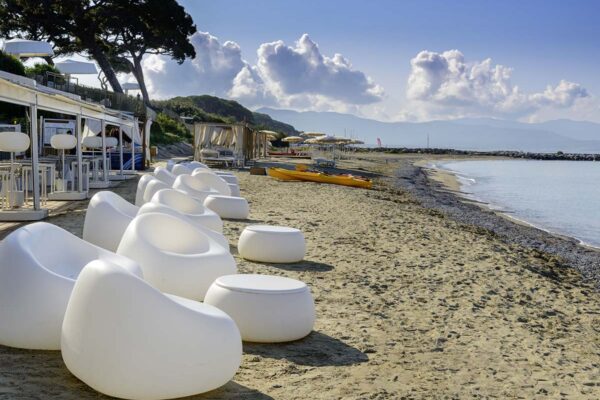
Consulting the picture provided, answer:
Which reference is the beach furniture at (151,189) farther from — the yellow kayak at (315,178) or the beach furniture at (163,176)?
the yellow kayak at (315,178)

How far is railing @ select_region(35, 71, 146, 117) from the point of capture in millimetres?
27344

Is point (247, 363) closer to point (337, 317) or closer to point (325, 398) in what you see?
point (325, 398)

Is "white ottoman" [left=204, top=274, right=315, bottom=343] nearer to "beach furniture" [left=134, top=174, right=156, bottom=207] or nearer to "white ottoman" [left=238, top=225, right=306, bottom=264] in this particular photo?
"white ottoman" [left=238, top=225, right=306, bottom=264]

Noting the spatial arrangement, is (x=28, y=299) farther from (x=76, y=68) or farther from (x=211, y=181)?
(x=76, y=68)

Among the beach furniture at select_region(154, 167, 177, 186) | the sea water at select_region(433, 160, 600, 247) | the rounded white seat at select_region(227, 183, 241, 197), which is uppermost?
the beach furniture at select_region(154, 167, 177, 186)

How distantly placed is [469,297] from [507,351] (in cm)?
179

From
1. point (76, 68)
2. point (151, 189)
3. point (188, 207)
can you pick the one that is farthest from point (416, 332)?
point (76, 68)

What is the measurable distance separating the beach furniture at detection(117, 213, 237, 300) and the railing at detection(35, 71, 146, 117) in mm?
20968

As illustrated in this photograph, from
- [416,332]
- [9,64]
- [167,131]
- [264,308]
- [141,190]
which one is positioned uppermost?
[9,64]

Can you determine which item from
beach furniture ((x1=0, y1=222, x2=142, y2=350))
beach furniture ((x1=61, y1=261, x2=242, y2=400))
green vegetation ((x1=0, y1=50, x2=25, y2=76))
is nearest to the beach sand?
beach furniture ((x1=0, y1=222, x2=142, y2=350))

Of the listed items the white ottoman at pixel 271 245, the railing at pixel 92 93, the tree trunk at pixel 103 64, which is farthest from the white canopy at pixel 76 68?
the white ottoman at pixel 271 245

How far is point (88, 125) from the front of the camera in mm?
23000

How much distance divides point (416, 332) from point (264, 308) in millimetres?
1467

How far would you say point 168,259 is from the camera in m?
5.83
